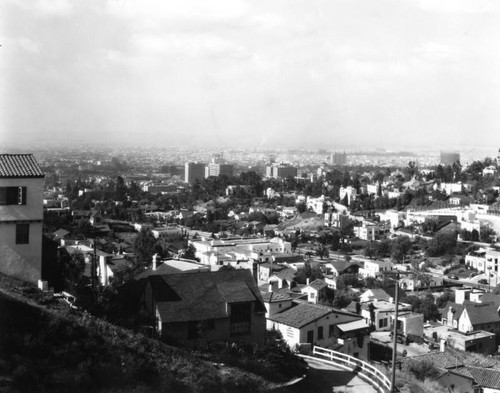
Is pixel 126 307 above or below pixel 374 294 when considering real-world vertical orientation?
above

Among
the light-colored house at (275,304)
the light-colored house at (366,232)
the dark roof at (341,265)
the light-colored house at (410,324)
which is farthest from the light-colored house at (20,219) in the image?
the light-colored house at (366,232)

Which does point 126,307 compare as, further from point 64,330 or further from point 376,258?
point 376,258

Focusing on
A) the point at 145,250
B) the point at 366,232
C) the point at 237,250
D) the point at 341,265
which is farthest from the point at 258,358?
the point at 366,232

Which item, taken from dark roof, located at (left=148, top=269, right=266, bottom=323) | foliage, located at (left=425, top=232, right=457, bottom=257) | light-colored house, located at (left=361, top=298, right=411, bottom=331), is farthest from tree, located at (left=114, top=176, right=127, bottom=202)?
dark roof, located at (left=148, top=269, right=266, bottom=323)

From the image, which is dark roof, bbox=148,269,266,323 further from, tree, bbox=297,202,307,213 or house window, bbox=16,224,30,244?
tree, bbox=297,202,307,213

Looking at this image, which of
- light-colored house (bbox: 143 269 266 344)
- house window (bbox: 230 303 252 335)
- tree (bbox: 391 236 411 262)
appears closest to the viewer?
light-colored house (bbox: 143 269 266 344)

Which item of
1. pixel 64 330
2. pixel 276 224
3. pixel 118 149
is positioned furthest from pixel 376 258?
pixel 118 149

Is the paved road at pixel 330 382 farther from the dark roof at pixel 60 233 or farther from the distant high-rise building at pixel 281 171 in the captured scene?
the distant high-rise building at pixel 281 171

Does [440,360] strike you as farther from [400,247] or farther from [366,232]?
[366,232]
